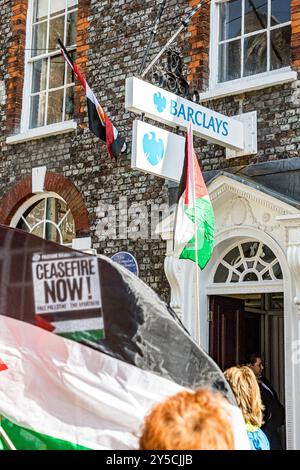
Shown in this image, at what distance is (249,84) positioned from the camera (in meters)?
8.30

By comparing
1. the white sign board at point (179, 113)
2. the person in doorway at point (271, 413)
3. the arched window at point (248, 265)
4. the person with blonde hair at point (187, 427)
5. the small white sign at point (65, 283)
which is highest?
the white sign board at point (179, 113)

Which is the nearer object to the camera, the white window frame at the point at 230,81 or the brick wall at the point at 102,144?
the white window frame at the point at 230,81

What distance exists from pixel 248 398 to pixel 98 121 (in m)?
4.83

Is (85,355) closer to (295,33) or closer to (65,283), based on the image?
(65,283)

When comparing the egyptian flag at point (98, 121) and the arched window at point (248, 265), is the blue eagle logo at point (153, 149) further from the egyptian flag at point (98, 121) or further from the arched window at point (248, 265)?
the arched window at point (248, 265)

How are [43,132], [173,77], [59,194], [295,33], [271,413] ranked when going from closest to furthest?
[271,413] → [295,33] → [173,77] → [59,194] → [43,132]

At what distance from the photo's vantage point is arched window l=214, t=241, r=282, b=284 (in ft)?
26.4

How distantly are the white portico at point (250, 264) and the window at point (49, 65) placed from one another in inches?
122

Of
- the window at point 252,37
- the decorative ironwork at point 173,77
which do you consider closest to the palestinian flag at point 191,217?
the decorative ironwork at point 173,77

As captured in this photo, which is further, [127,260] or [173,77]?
[127,260]

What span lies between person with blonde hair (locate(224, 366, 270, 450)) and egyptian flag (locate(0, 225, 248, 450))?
1.25 meters

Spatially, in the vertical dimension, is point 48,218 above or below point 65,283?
above

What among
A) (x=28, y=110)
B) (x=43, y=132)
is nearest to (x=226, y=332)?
(x=43, y=132)

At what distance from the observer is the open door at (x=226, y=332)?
8.48 m
